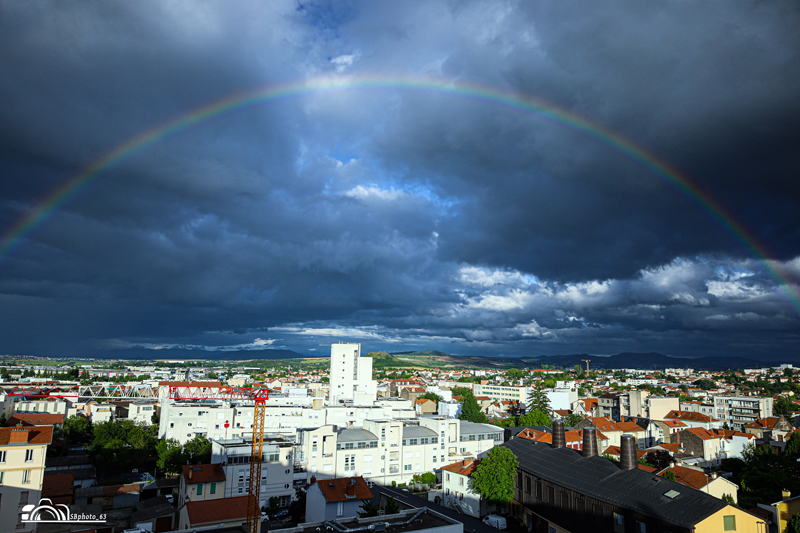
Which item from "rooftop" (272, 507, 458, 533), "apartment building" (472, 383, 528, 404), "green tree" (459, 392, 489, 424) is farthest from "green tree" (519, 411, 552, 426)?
"rooftop" (272, 507, 458, 533)

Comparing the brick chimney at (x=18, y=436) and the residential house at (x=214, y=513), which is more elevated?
the brick chimney at (x=18, y=436)

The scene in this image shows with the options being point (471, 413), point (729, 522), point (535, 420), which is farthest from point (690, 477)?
point (471, 413)

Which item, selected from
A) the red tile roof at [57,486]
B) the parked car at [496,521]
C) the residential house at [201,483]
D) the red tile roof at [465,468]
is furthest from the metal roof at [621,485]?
the red tile roof at [57,486]

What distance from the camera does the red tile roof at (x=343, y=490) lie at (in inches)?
1745

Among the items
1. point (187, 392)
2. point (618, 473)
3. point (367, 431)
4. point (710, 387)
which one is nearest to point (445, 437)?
point (367, 431)

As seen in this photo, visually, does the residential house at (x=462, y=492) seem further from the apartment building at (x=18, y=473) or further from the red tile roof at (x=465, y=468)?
the apartment building at (x=18, y=473)

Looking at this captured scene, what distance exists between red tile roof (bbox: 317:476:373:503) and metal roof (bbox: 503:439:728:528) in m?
16.9

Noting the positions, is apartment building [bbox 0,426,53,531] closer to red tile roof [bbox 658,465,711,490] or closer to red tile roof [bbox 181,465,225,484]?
red tile roof [bbox 181,465,225,484]

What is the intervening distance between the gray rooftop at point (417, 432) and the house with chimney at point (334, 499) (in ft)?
57.6

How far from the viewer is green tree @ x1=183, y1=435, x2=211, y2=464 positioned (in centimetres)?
6488

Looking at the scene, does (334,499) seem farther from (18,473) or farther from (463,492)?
(18,473)

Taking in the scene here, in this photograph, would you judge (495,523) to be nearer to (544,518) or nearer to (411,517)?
(544,518)

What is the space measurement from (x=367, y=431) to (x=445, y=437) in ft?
36.5

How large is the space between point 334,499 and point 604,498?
22.9 m
